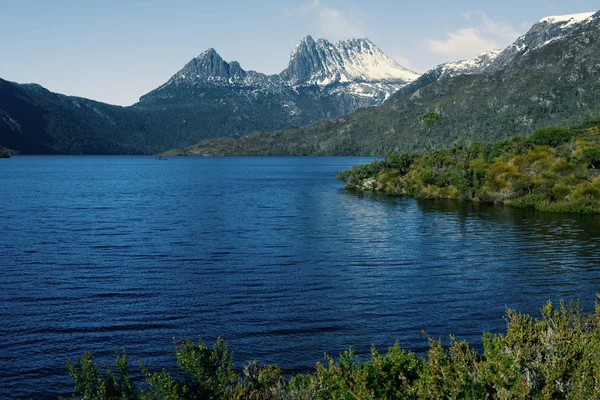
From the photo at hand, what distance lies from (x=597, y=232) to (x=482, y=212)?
67.5ft

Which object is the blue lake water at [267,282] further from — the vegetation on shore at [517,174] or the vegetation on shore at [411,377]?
the vegetation on shore at [517,174]

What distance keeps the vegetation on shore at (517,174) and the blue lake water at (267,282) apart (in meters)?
9.01

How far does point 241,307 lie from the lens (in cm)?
3058

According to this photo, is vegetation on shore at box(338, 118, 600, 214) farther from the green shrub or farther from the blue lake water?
the blue lake water

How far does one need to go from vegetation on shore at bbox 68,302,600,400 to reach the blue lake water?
20.6ft

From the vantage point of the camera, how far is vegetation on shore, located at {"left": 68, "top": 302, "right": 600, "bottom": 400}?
1455 cm

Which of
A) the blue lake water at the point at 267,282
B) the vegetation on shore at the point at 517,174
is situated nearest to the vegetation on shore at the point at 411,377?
the blue lake water at the point at 267,282

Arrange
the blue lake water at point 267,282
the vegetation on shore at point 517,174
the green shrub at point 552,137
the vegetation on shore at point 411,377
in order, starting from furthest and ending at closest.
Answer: the green shrub at point 552,137, the vegetation on shore at point 517,174, the blue lake water at point 267,282, the vegetation on shore at point 411,377

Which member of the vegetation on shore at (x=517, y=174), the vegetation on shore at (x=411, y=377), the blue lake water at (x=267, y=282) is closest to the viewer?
the vegetation on shore at (x=411, y=377)

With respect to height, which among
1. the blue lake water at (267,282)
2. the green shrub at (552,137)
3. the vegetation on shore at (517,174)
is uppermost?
the green shrub at (552,137)

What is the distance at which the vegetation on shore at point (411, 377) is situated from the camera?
1455 centimetres

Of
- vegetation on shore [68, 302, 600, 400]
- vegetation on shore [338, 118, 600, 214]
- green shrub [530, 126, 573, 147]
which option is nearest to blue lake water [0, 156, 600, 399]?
vegetation on shore [68, 302, 600, 400]

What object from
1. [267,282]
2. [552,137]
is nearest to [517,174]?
[552,137]

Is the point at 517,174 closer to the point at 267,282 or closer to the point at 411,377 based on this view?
the point at 267,282
